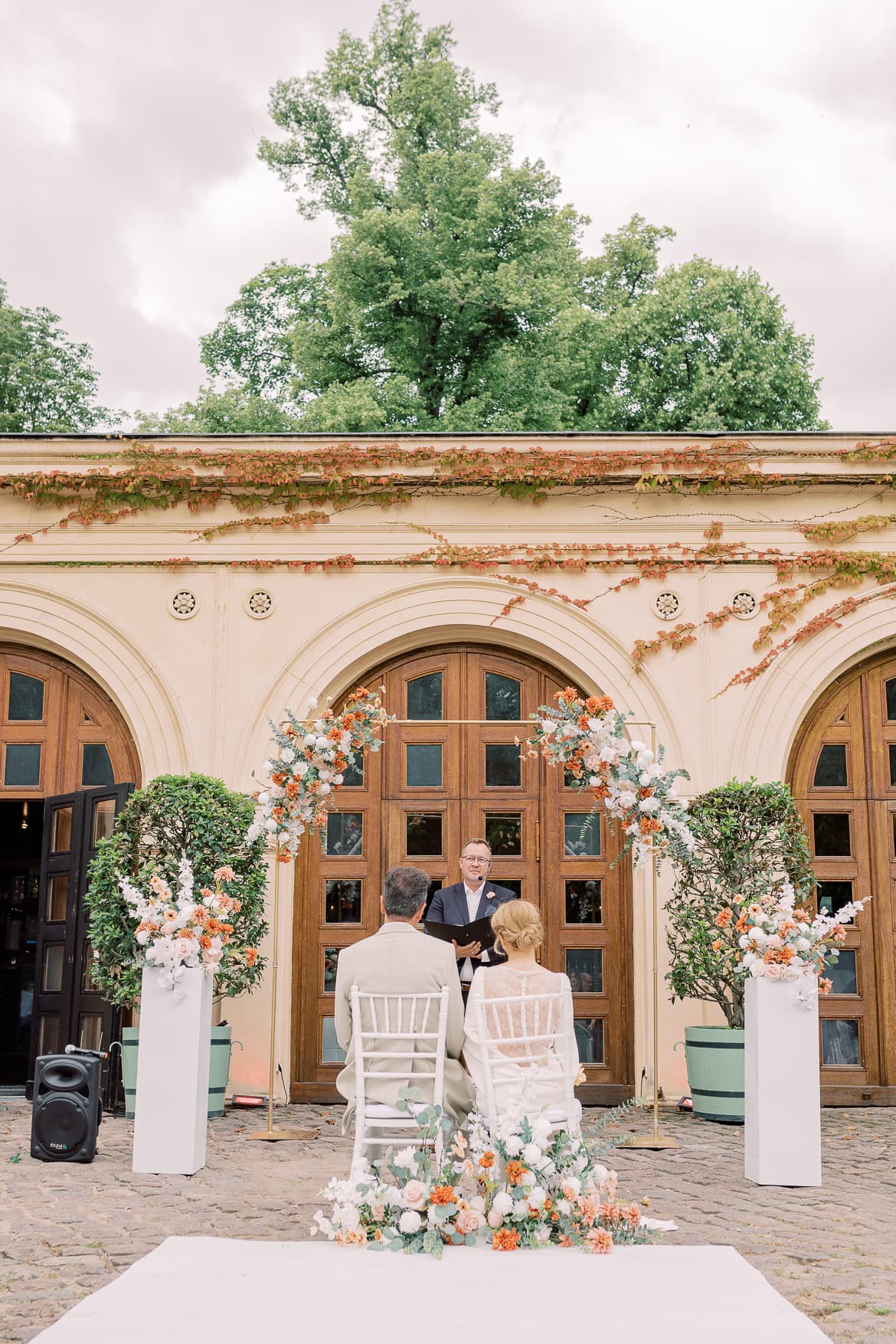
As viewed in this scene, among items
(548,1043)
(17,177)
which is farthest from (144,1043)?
(17,177)

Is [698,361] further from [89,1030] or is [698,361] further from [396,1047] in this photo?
[396,1047]

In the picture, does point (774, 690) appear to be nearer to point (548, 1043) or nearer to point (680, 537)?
point (680, 537)

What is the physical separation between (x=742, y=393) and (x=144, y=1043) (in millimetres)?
14288

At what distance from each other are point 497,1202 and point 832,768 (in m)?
6.18

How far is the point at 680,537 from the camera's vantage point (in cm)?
988

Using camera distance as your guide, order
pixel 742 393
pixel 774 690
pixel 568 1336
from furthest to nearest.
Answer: pixel 742 393 → pixel 774 690 → pixel 568 1336

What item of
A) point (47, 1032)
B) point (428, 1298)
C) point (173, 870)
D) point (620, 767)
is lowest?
point (428, 1298)

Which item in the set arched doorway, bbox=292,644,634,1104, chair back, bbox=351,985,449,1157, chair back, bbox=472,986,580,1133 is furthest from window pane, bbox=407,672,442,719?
chair back, bbox=472,986,580,1133

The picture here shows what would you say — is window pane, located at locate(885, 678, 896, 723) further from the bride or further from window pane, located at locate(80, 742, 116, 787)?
window pane, located at locate(80, 742, 116, 787)

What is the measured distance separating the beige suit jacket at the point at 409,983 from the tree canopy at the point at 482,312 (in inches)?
481

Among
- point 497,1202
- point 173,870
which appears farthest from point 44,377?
point 497,1202

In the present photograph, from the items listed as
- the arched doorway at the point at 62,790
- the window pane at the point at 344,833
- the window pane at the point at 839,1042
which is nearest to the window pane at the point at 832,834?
the window pane at the point at 839,1042

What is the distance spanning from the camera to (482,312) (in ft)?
60.2

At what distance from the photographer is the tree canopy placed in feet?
59.0
